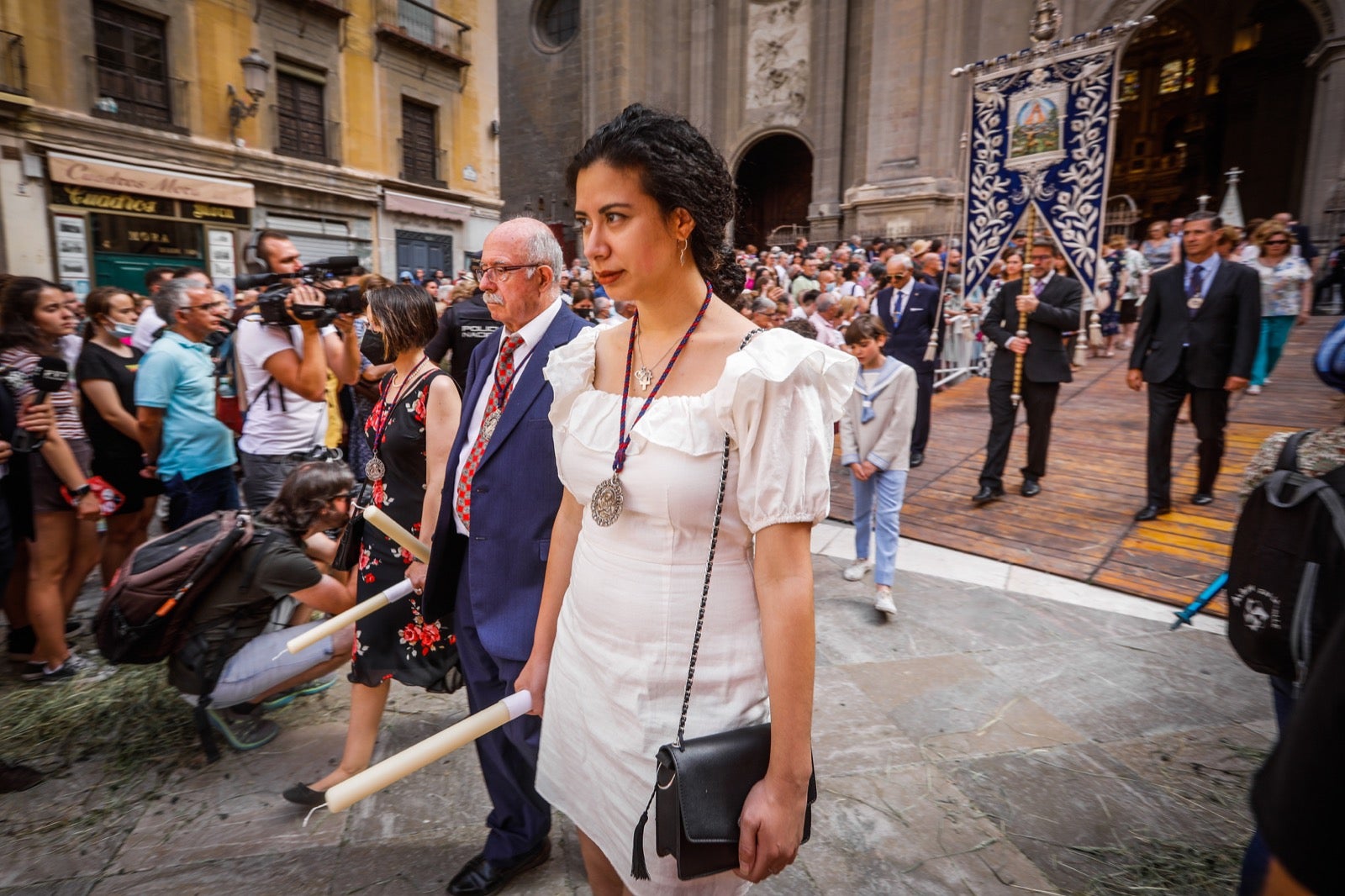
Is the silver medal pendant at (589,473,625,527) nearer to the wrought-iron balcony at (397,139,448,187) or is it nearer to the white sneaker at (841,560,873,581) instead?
the white sneaker at (841,560,873,581)

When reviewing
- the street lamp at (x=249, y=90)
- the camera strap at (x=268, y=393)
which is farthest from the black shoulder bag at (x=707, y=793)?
the street lamp at (x=249, y=90)

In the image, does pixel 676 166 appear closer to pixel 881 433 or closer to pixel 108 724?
pixel 881 433

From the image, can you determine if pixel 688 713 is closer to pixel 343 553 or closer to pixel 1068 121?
pixel 343 553

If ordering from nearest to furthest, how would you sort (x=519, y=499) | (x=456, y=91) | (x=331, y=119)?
(x=519, y=499), (x=331, y=119), (x=456, y=91)

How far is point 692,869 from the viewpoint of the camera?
1222 millimetres

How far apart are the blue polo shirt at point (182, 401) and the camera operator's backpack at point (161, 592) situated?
128cm

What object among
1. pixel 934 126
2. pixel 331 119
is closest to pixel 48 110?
pixel 331 119

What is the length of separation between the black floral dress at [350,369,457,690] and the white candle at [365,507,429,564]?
0.33 metres

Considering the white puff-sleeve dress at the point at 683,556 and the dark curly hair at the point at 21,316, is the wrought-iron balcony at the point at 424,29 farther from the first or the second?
the white puff-sleeve dress at the point at 683,556

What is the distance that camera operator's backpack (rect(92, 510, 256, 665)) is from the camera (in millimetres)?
2852

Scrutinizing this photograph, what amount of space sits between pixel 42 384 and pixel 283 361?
Answer: 99cm

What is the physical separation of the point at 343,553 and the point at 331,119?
702 inches

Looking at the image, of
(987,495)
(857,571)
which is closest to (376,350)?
(857,571)

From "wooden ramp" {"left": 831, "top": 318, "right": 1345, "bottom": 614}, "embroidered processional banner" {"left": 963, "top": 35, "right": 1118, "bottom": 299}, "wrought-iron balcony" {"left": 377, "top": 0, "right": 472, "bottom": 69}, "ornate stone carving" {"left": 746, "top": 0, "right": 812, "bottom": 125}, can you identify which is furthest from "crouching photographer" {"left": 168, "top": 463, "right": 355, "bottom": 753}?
"ornate stone carving" {"left": 746, "top": 0, "right": 812, "bottom": 125}
